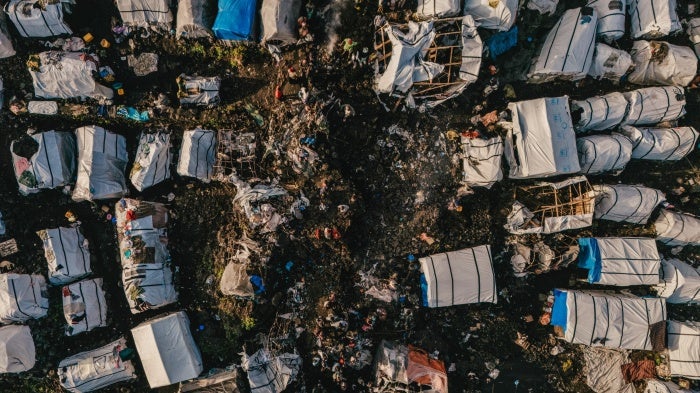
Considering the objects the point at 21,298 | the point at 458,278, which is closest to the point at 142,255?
the point at 21,298

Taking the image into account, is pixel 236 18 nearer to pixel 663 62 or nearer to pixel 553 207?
pixel 553 207

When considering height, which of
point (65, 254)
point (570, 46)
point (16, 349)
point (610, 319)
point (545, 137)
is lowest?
point (610, 319)

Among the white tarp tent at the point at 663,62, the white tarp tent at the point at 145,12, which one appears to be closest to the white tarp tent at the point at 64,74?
the white tarp tent at the point at 145,12

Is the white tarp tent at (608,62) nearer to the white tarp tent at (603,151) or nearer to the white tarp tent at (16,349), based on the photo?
the white tarp tent at (603,151)

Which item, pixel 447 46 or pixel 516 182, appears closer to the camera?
pixel 447 46

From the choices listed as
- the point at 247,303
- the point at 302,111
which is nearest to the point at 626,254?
the point at 302,111

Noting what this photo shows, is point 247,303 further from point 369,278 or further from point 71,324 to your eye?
point 71,324

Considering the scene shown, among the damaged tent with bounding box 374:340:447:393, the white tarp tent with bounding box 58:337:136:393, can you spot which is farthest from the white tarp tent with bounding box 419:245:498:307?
the white tarp tent with bounding box 58:337:136:393
